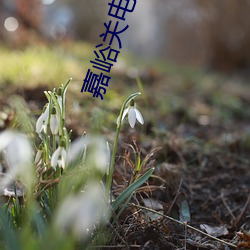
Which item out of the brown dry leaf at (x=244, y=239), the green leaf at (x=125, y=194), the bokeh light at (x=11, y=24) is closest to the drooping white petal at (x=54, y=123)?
the green leaf at (x=125, y=194)

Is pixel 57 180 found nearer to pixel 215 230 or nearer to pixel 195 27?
pixel 215 230

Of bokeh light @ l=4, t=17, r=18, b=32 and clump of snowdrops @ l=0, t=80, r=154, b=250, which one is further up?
clump of snowdrops @ l=0, t=80, r=154, b=250

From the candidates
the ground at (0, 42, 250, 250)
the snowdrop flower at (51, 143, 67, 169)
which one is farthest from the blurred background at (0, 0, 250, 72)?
the snowdrop flower at (51, 143, 67, 169)

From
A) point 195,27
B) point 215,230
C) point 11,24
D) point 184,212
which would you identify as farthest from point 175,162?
point 195,27

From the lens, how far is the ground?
4.86 ft

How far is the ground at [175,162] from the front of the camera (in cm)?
148

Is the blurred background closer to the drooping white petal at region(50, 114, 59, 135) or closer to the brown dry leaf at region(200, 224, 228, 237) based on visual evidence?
the brown dry leaf at region(200, 224, 228, 237)

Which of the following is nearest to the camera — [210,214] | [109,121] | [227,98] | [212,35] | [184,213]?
[184,213]

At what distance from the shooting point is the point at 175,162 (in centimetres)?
244

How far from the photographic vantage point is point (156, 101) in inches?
165

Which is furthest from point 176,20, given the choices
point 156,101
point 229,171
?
point 229,171

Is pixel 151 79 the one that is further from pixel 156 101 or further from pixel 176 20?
pixel 176 20

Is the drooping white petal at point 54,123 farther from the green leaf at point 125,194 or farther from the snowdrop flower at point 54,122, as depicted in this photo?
the green leaf at point 125,194

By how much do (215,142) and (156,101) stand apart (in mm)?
1383
